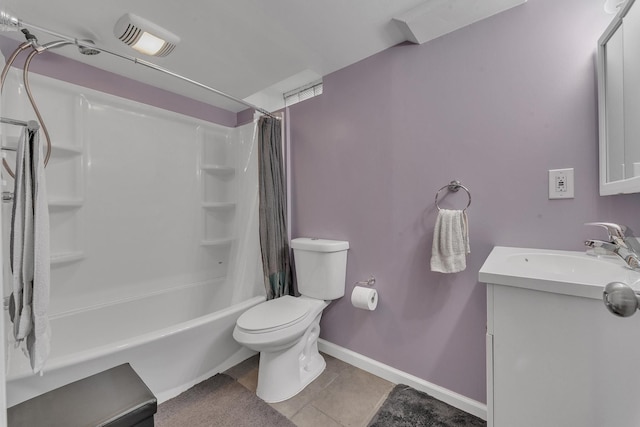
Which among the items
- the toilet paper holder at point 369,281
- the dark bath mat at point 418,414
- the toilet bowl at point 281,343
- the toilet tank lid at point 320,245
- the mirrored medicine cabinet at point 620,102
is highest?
the mirrored medicine cabinet at point 620,102

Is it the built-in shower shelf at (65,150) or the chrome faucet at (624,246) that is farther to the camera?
the built-in shower shelf at (65,150)

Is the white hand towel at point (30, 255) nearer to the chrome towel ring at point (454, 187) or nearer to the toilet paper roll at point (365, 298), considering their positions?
the toilet paper roll at point (365, 298)

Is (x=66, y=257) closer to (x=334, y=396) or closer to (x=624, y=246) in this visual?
(x=334, y=396)

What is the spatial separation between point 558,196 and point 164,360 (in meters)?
2.08

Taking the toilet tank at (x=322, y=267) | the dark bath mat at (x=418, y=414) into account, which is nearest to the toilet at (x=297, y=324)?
the toilet tank at (x=322, y=267)

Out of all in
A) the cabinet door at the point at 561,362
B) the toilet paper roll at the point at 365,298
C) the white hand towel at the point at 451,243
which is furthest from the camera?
the toilet paper roll at the point at 365,298

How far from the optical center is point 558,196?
3.71 feet

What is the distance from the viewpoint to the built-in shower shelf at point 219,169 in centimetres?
234

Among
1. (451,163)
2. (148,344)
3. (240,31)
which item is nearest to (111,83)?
(240,31)

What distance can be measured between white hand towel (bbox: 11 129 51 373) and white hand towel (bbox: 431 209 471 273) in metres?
1.60

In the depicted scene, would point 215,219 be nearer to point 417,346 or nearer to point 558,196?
point 417,346

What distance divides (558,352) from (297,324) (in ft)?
3.68

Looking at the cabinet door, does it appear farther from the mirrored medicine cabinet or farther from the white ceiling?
the white ceiling

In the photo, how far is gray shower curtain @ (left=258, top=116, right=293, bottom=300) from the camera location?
6.20 ft
